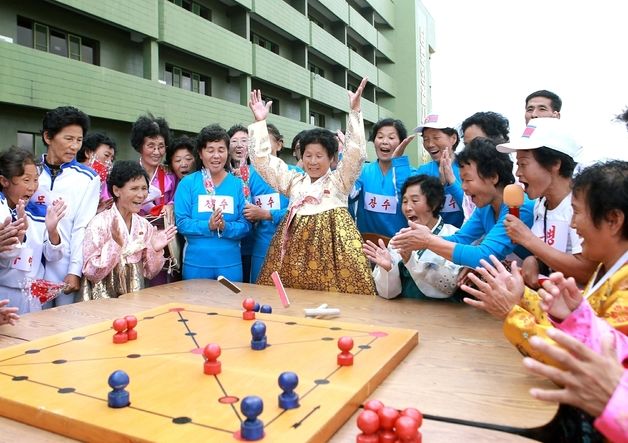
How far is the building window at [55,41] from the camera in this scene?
817 centimetres

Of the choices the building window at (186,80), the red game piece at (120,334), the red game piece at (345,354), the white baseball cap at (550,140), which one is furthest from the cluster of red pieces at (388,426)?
the building window at (186,80)

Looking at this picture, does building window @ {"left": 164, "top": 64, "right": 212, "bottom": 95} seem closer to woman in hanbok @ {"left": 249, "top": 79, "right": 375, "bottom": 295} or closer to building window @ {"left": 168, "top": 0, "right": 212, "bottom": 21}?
building window @ {"left": 168, "top": 0, "right": 212, "bottom": 21}

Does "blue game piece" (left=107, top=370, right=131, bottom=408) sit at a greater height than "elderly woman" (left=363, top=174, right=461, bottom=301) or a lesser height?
lesser

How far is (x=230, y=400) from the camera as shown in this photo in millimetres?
1253

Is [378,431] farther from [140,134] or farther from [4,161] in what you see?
[140,134]

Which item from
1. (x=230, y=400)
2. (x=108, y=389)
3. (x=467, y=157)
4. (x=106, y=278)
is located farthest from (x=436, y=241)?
(x=106, y=278)

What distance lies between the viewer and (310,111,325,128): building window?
17.5 meters

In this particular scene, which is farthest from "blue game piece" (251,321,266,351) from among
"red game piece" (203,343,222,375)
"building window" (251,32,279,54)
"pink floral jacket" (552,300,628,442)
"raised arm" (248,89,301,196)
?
"building window" (251,32,279,54)

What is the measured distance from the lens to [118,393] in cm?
123

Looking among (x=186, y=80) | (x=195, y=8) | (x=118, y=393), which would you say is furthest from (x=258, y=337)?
(x=195, y=8)

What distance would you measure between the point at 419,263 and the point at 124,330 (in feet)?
4.61

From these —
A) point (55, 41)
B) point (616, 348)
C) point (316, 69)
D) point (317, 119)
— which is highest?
point (316, 69)

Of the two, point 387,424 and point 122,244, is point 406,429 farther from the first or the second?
point 122,244

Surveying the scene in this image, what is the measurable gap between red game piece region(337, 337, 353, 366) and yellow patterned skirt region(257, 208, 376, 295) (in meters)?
1.42
